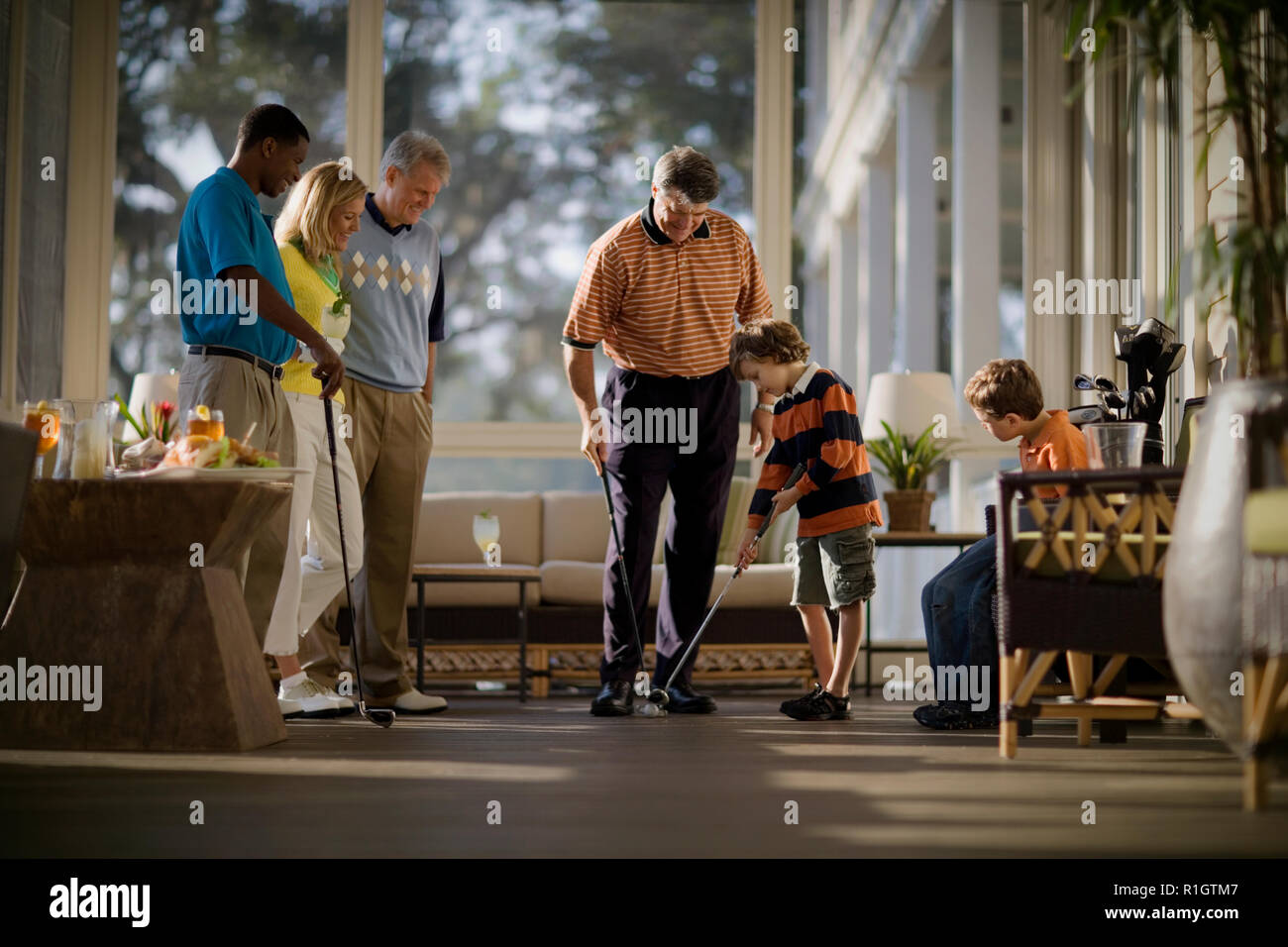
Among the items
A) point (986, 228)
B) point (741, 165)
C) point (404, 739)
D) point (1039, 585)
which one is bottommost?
point (404, 739)

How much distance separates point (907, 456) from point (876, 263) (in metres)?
2.35

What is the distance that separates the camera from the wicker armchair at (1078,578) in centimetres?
253

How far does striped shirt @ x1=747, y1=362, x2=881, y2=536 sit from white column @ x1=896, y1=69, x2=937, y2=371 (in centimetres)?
279

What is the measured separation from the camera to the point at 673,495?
3.61m

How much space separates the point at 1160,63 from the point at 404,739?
6.32 ft

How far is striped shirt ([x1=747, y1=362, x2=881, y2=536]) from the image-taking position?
3.40m

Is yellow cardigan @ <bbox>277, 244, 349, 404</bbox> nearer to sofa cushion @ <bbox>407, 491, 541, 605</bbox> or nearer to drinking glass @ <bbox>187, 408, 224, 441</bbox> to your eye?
drinking glass @ <bbox>187, 408, 224, 441</bbox>

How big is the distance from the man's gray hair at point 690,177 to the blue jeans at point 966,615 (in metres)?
1.09

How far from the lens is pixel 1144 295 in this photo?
422cm

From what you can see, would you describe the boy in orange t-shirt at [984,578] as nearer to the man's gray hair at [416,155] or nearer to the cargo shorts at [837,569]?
the cargo shorts at [837,569]

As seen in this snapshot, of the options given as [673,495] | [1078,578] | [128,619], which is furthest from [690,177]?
[128,619]

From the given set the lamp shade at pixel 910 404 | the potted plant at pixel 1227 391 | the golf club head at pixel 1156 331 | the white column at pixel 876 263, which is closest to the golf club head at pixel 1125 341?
the golf club head at pixel 1156 331
